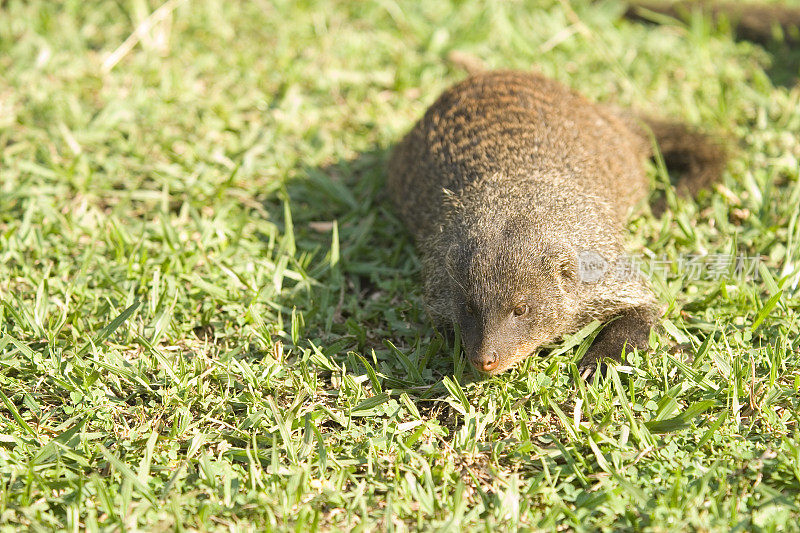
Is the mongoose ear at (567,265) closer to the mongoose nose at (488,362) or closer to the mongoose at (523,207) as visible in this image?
the mongoose at (523,207)

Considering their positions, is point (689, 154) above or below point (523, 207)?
below

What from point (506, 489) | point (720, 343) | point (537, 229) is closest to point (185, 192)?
point (537, 229)

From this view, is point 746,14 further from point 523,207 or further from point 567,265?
point 567,265

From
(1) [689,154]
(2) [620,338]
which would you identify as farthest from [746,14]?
(2) [620,338]

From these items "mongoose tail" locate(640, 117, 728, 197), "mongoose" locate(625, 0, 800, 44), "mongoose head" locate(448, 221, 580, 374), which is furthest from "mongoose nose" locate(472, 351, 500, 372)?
"mongoose" locate(625, 0, 800, 44)

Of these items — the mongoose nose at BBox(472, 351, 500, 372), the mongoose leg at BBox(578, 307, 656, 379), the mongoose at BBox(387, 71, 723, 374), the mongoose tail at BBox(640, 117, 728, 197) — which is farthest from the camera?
the mongoose tail at BBox(640, 117, 728, 197)

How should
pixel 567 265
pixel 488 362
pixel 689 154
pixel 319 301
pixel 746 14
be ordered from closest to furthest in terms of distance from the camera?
pixel 488 362
pixel 567 265
pixel 319 301
pixel 689 154
pixel 746 14

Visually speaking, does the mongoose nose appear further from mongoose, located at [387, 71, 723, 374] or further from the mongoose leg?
the mongoose leg
